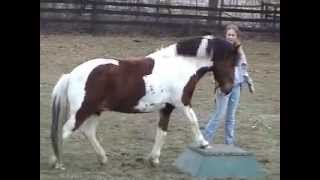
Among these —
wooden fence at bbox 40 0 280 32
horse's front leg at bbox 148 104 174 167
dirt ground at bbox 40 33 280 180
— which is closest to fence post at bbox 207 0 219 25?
wooden fence at bbox 40 0 280 32

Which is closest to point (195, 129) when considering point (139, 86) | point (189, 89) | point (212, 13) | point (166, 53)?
point (189, 89)

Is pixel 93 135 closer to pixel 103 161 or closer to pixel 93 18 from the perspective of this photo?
pixel 103 161

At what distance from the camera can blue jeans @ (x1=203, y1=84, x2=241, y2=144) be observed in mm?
7680

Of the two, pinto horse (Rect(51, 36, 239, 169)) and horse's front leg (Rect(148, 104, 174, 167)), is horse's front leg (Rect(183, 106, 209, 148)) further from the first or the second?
horse's front leg (Rect(148, 104, 174, 167))

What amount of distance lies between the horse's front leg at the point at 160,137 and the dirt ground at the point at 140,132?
0.38 feet

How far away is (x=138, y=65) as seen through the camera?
6.94m

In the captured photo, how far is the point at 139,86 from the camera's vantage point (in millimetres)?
6852

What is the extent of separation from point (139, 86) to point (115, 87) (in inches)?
10.4

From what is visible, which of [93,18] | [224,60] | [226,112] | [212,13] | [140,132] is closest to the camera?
[224,60]

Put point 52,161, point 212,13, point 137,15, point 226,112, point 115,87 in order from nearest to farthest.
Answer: point 52,161
point 115,87
point 226,112
point 137,15
point 212,13

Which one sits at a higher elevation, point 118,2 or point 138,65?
point 118,2
